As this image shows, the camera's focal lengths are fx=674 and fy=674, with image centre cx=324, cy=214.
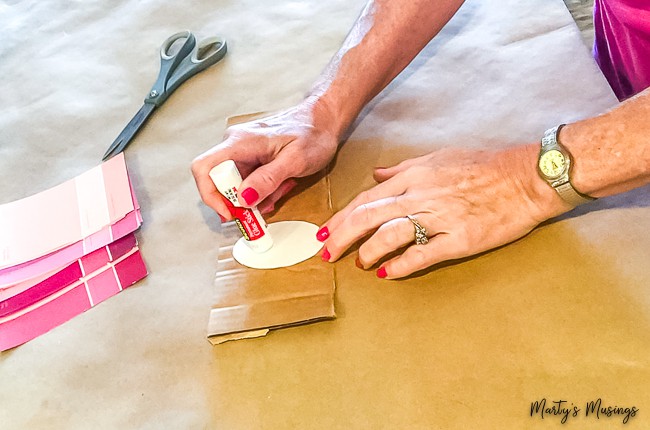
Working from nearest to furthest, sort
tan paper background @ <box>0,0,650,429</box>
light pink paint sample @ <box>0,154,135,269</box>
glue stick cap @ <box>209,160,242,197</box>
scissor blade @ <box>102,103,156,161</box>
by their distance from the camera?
tan paper background @ <box>0,0,650,429</box>, glue stick cap @ <box>209,160,242,197</box>, light pink paint sample @ <box>0,154,135,269</box>, scissor blade @ <box>102,103,156,161</box>

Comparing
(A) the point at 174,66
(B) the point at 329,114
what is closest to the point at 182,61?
(A) the point at 174,66

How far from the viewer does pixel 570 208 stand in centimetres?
72

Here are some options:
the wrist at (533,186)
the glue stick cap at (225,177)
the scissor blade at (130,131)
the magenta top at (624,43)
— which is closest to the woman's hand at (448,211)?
the wrist at (533,186)

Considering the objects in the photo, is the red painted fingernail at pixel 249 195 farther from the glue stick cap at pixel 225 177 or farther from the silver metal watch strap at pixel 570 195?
the silver metal watch strap at pixel 570 195

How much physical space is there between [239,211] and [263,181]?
0.05 metres

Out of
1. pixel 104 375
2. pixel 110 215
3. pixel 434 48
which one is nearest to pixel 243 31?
pixel 434 48

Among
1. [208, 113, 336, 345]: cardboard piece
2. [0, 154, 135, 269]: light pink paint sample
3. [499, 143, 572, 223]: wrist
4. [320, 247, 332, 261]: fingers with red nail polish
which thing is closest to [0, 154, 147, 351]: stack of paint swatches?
[0, 154, 135, 269]: light pink paint sample

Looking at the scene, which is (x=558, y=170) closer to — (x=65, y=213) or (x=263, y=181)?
(x=263, y=181)

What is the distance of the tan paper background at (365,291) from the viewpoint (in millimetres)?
623

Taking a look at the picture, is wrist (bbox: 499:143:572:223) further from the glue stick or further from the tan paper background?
the glue stick

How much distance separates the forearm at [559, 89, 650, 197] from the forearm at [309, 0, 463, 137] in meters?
0.31

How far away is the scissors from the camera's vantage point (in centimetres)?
102

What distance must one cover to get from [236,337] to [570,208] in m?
0.38

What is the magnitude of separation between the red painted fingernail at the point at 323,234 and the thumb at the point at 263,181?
74 mm
